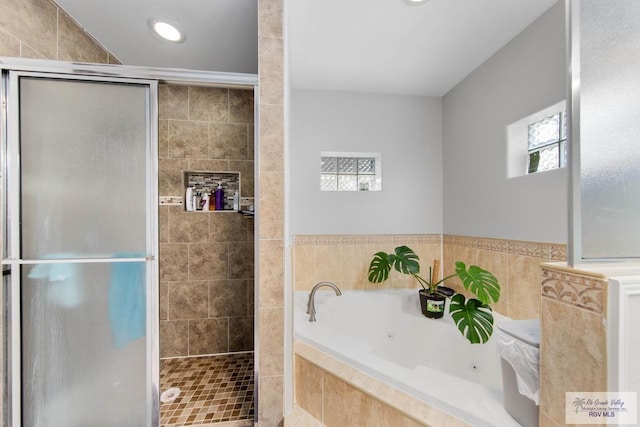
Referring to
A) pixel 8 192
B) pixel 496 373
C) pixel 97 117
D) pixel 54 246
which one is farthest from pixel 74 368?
pixel 496 373

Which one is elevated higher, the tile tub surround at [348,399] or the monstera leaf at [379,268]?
the monstera leaf at [379,268]

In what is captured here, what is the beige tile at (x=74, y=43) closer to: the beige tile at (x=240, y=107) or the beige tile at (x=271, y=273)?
the beige tile at (x=240, y=107)

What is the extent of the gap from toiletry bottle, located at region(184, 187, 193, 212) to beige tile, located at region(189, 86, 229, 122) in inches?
24.9

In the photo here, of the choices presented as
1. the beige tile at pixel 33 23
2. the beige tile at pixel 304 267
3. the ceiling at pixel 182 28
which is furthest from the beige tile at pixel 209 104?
the beige tile at pixel 304 267

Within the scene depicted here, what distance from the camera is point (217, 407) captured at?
1407 mm

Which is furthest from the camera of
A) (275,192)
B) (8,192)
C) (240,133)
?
(240,133)

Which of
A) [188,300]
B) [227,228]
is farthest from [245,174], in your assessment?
[188,300]

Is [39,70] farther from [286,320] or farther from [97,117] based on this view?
[286,320]

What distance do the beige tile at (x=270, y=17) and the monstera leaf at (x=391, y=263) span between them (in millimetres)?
1710

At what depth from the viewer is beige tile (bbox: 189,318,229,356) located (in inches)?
79.2

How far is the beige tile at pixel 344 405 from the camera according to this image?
98 cm

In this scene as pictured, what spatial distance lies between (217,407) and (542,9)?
120 inches

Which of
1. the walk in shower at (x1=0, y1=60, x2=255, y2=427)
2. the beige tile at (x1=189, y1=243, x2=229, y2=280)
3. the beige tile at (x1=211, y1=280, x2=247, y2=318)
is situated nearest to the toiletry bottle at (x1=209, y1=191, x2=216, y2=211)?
the beige tile at (x1=189, y1=243, x2=229, y2=280)

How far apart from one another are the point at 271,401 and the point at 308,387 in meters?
0.19
